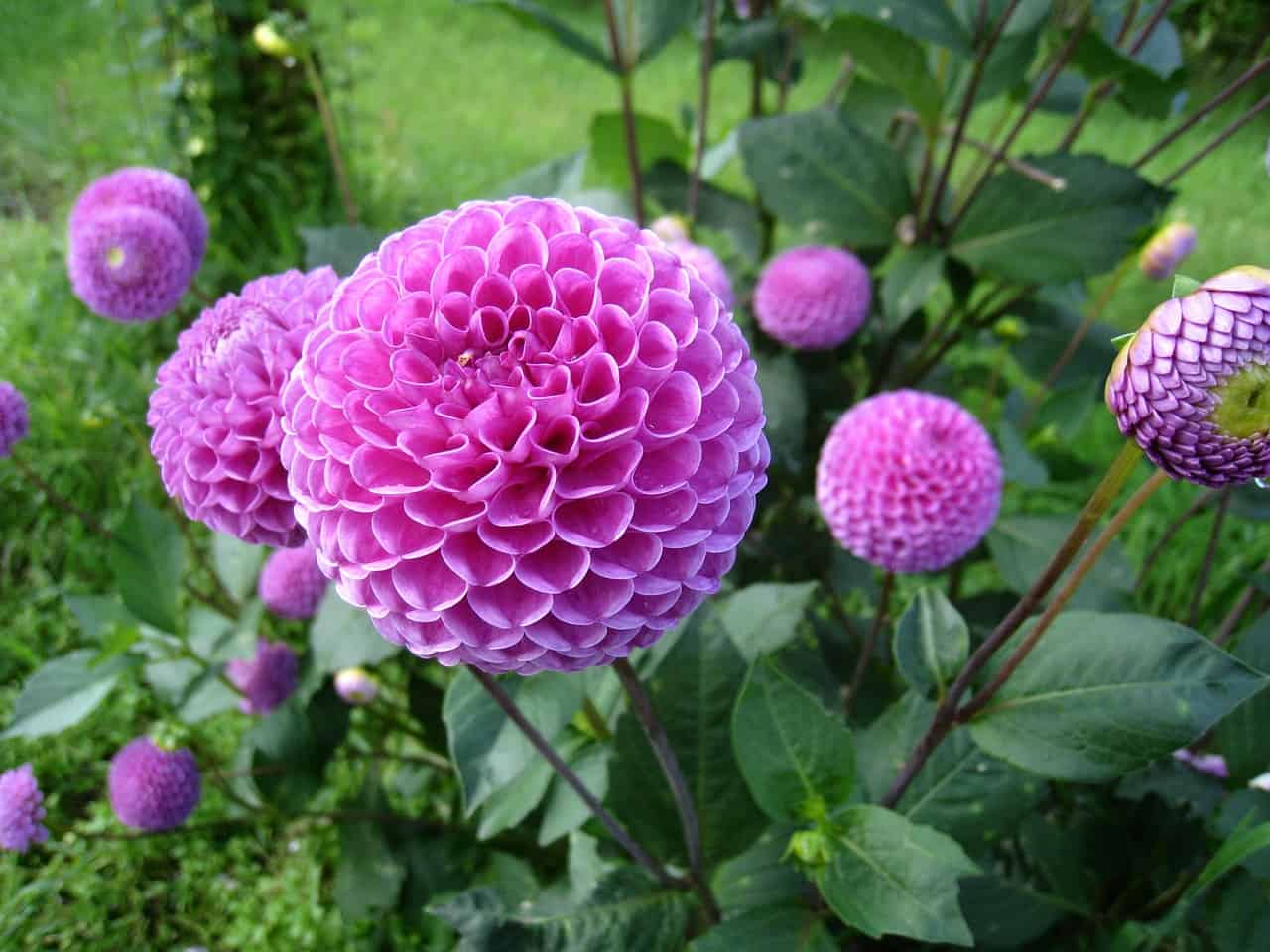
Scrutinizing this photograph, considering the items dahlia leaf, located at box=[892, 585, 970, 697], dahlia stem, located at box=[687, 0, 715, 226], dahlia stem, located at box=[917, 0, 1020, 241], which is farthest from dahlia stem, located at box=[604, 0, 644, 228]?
dahlia leaf, located at box=[892, 585, 970, 697]

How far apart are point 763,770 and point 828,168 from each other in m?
0.87

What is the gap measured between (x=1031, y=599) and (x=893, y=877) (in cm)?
28

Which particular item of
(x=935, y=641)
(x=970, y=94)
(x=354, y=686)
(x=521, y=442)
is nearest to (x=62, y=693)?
(x=354, y=686)

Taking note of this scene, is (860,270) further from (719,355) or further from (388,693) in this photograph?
(388,693)

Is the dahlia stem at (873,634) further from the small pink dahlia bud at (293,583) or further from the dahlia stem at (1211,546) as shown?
the small pink dahlia bud at (293,583)

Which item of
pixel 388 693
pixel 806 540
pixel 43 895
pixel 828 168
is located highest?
pixel 828 168

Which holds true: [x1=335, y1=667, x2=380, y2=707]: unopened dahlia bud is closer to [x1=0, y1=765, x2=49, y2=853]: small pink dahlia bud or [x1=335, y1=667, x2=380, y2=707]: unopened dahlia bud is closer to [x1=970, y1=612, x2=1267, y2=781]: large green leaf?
[x1=0, y1=765, x2=49, y2=853]: small pink dahlia bud

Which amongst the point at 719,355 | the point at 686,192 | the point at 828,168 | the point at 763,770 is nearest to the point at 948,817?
the point at 763,770

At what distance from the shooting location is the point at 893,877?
82 cm

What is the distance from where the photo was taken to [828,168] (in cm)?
136

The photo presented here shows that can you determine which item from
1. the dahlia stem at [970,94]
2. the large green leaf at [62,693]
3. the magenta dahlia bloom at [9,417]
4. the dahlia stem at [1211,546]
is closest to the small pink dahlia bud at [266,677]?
the large green leaf at [62,693]

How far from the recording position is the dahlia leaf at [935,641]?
2.78 feet

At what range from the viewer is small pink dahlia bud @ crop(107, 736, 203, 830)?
1.17 meters

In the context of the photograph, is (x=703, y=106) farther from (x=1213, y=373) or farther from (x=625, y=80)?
(x=1213, y=373)
